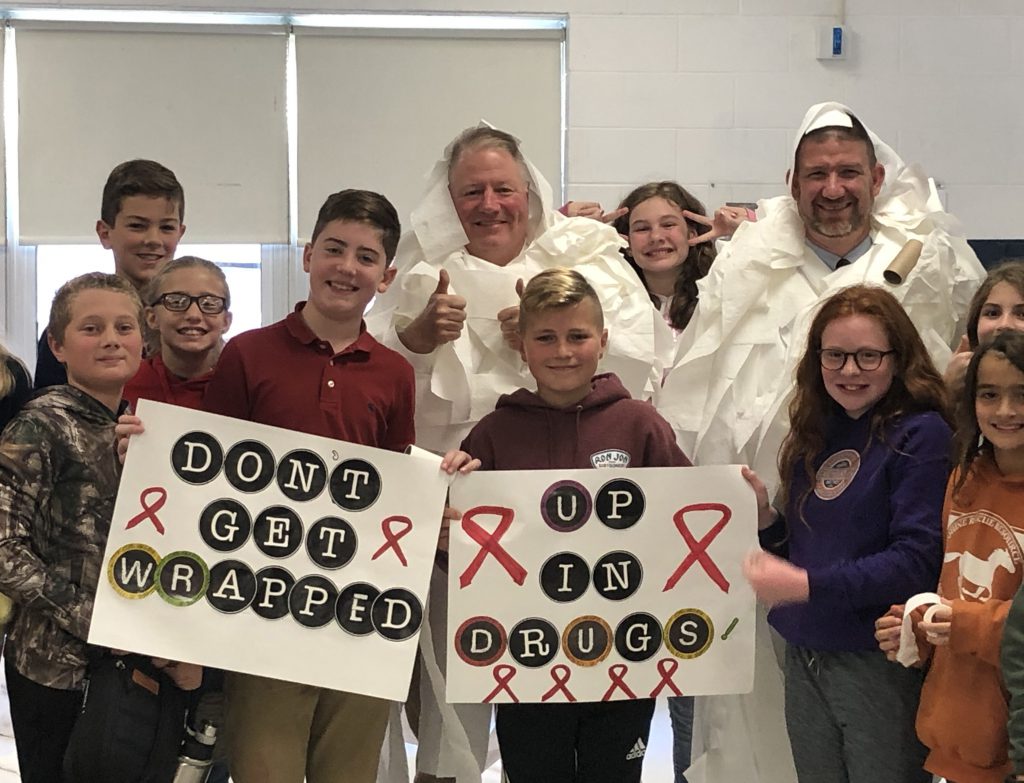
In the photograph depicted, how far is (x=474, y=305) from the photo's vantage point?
2436mm

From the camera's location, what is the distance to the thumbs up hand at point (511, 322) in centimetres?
237

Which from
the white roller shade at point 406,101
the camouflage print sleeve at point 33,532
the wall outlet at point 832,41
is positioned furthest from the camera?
the white roller shade at point 406,101

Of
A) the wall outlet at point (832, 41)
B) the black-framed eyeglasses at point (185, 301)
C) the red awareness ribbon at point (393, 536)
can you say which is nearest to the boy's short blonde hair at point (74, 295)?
the black-framed eyeglasses at point (185, 301)

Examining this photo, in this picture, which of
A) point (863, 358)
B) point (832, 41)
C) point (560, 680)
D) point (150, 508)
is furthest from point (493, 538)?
point (832, 41)

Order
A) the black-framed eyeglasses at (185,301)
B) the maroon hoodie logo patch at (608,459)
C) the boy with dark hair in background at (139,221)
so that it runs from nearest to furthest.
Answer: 1. the maroon hoodie logo patch at (608,459)
2. the black-framed eyeglasses at (185,301)
3. the boy with dark hair in background at (139,221)

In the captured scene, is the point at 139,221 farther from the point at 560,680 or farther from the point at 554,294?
the point at 560,680

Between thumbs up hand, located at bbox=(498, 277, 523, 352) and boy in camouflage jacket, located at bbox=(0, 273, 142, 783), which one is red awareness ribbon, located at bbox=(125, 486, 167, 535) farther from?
thumbs up hand, located at bbox=(498, 277, 523, 352)

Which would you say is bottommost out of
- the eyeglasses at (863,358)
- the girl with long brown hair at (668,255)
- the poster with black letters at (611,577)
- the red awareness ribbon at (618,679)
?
the red awareness ribbon at (618,679)

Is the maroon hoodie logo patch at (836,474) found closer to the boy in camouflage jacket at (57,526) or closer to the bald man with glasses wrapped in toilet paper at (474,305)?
the bald man with glasses wrapped in toilet paper at (474,305)

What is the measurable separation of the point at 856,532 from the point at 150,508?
1281 mm

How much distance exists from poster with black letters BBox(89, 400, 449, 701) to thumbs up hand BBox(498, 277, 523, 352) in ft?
1.62

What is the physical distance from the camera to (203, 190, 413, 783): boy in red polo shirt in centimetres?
201

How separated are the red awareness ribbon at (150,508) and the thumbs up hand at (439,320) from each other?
0.69 m

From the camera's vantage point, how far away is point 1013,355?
171cm
